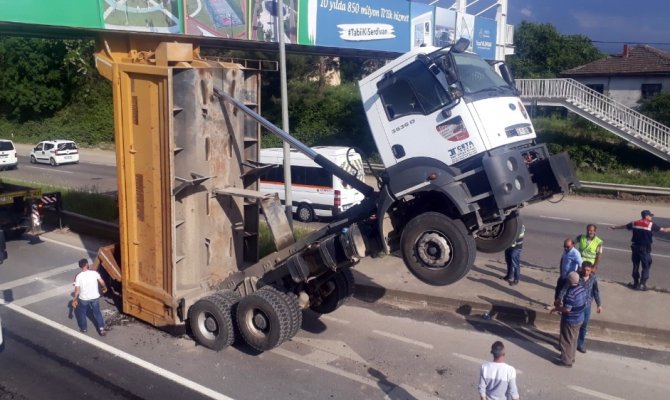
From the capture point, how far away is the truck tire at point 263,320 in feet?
26.2

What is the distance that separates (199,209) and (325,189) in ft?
30.0

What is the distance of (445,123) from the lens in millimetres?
6922

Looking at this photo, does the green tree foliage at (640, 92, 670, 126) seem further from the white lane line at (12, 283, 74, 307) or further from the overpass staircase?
the white lane line at (12, 283, 74, 307)

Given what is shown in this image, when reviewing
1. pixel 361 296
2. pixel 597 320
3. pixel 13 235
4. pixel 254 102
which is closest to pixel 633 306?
pixel 597 320

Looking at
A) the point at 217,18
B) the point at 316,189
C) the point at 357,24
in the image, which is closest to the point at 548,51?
the point at 357,24

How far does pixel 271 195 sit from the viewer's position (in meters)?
8.66

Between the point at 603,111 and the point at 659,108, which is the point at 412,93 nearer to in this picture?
the point at 603,111

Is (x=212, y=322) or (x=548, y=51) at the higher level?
(x=548, y=51)

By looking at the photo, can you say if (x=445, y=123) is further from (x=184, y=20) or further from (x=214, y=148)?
(x=184, y=20)

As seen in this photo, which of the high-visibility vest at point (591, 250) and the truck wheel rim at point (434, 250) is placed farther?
the high-visibility vest at point (591, 250)

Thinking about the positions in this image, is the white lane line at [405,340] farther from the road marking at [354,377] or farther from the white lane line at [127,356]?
the white lane line at [127,356]

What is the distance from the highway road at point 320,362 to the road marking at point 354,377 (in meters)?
0.01

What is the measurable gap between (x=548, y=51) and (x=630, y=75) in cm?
2226

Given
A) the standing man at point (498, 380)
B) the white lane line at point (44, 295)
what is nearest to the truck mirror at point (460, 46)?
the standing man at point (498, 380)
